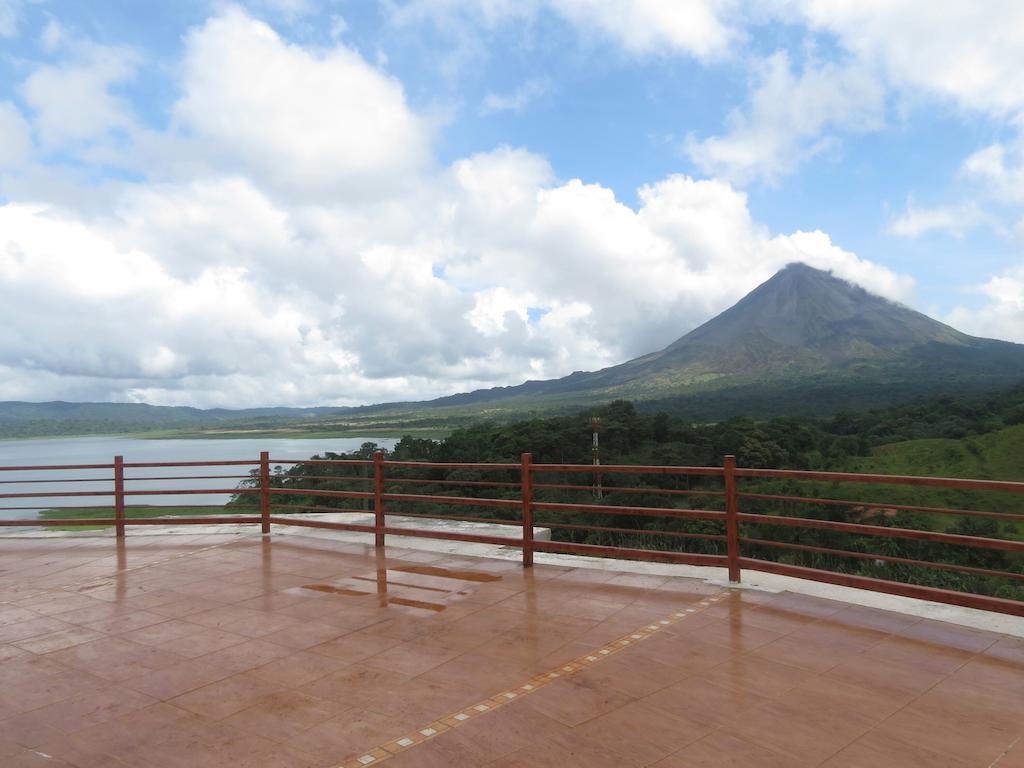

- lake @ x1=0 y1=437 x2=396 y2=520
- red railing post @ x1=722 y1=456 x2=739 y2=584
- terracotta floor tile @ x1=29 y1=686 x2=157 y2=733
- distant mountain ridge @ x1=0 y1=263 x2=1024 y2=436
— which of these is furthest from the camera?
distant mountain ridge @ x1=0 y1=263 x2=1024 y2=436

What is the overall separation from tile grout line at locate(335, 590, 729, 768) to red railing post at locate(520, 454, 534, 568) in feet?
5.57

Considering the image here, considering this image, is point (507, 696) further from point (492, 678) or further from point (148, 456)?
point (148, 456)

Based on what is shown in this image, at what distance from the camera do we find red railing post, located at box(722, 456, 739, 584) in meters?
5.06

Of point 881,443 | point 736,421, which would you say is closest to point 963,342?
point 881,443

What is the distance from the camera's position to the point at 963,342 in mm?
140750

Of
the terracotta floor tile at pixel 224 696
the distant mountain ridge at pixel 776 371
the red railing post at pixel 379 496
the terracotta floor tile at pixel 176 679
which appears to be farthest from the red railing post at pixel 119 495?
the distant mountain ridge at pixel 776 371

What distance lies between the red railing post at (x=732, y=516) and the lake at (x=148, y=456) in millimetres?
50777

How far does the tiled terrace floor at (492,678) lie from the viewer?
111 inches

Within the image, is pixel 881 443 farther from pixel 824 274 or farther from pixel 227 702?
pixel 824 274

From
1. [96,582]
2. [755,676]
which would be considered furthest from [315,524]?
[755,676]

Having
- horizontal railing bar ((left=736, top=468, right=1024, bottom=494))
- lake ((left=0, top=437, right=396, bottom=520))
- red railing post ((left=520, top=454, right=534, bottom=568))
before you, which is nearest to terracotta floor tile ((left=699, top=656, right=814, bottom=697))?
horizontal railing bar ((left=736, top=468, right=1024, bottom=494))

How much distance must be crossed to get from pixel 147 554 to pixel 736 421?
141 ft

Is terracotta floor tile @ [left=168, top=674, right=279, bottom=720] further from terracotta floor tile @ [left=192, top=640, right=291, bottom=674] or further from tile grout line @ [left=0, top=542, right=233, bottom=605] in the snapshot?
tile grout line @ [left=0, top=542, right=233, bottom=605]

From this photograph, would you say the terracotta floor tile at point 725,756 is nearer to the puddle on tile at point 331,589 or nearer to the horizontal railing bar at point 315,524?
the puddle on tile at point 331,589
